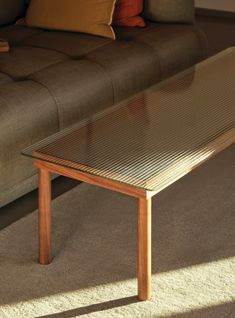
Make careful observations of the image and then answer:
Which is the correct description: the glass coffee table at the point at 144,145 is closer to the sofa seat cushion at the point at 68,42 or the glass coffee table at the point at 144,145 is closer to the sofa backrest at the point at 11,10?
the sofa seat cushion at the point at 68,42

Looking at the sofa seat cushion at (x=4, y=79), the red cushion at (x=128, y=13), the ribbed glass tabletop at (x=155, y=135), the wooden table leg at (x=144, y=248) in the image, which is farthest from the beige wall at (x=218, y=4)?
the wooden table leg at (x=144, y=248)

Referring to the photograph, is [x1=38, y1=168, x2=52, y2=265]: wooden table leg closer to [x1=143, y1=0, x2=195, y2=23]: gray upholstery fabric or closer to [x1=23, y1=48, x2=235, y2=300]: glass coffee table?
[x1=23, y1=48, x2=235, y2=300]: glass coffee table

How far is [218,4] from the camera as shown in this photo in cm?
549

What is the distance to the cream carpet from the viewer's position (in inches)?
91.4

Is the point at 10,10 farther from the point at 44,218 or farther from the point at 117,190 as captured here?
the point at 117,190

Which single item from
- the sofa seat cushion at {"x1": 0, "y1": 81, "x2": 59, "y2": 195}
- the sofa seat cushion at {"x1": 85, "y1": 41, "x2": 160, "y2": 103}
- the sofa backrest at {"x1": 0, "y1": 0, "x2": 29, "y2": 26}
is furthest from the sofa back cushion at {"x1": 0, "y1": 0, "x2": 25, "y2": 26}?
the sofa seat cushion at {"x1": 0, "y1": 81, "x2": 59, "y2": 195}

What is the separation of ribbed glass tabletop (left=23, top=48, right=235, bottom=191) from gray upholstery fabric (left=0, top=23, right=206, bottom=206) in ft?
0.87

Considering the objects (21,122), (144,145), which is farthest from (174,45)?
(144,145)

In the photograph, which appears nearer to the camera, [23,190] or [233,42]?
[23,190]

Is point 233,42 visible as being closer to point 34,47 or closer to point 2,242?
point 34,47

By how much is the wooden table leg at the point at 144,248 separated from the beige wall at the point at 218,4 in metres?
3.49

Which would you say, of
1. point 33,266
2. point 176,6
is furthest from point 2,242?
point 176,6

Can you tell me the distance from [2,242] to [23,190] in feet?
0.91

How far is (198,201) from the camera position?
296cm
